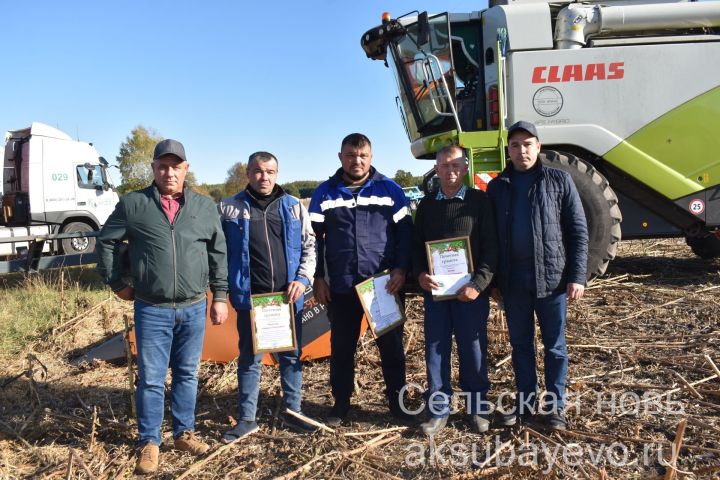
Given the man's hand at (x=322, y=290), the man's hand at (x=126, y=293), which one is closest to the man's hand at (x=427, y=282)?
the man's hand at (x=322, y=290)

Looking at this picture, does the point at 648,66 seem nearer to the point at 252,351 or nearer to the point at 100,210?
the point at 252,351

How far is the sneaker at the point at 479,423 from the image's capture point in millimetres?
3195

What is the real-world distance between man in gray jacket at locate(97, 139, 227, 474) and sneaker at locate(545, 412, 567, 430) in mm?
2013

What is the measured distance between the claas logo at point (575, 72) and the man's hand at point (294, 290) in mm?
4141

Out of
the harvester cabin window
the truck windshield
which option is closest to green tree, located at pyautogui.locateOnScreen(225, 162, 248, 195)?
the harvester cabin window

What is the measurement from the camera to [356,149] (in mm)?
3332

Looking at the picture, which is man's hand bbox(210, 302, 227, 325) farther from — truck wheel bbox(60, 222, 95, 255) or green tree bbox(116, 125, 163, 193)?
green tree bbox(116, 125, 163, 193)

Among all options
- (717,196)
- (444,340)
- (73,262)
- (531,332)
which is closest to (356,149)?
(444,340)

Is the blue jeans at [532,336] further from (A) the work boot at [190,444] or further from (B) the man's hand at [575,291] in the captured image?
(A) the work boot at [190,444]

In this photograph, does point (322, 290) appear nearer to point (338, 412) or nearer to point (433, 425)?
point (338, 412)

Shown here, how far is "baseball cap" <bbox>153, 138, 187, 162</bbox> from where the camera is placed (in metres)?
3.01

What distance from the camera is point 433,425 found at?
321 centimetres

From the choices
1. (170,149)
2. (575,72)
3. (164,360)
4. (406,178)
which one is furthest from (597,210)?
(406,178)

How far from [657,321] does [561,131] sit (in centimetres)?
229
